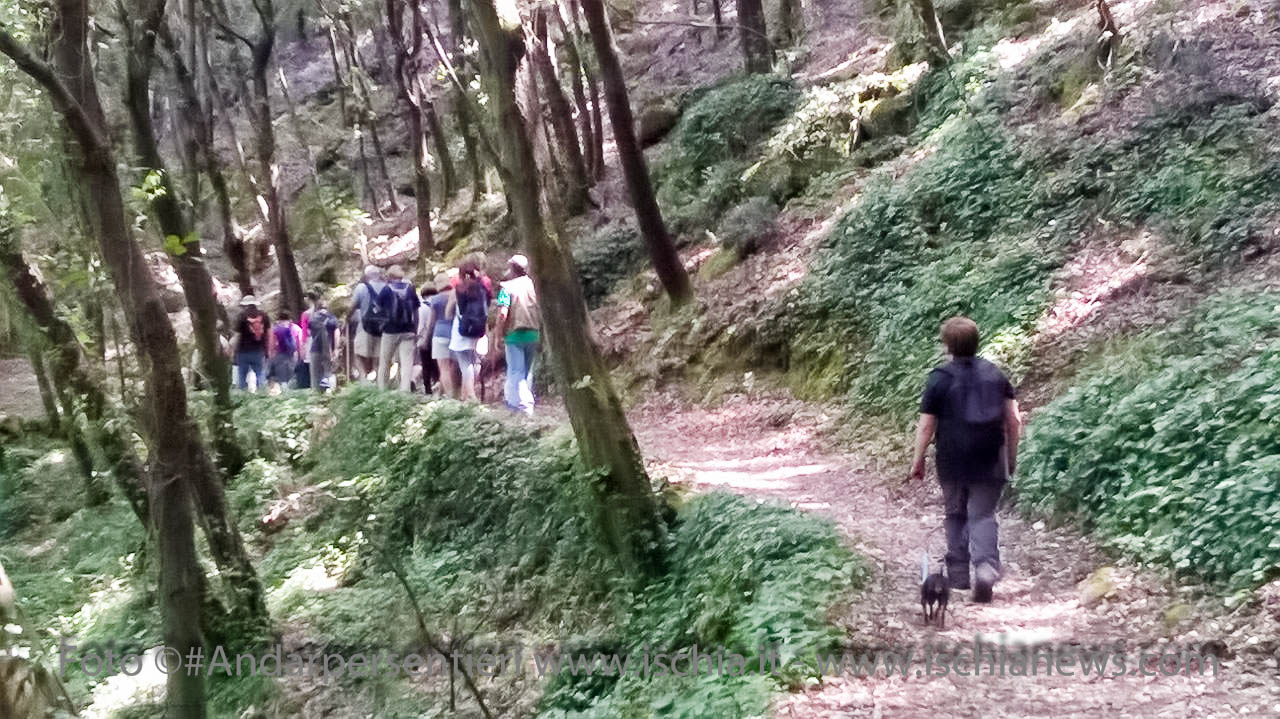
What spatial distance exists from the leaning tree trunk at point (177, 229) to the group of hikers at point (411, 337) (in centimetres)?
183

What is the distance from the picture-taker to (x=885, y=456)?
419 inches

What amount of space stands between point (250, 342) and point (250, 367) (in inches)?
24.7

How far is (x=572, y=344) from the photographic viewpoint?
8.16 m

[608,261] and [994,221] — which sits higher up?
[608,261]

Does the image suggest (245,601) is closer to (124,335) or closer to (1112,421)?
(124,335)

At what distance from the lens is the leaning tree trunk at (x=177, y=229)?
1221 centimetres

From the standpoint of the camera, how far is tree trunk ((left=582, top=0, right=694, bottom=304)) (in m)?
14.8

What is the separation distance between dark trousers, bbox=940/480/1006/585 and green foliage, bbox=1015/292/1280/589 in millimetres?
1237

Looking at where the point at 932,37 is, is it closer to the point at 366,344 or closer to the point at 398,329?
the point at 398,329

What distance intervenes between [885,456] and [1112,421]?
111 inches

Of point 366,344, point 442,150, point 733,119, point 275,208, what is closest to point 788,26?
point 733,119

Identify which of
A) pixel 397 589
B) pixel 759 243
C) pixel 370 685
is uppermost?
pixel 759 243

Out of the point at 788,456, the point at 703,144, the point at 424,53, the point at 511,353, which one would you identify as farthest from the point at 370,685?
the point at 424,53

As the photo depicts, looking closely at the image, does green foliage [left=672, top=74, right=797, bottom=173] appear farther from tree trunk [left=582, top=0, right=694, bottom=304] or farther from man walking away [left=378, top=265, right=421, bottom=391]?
man walking away [left=378, top=265, right=421, bottom=391]
